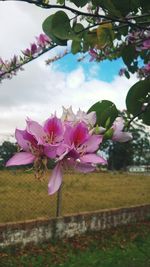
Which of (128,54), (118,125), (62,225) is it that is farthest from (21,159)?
(62,225)

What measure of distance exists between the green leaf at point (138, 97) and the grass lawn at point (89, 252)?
467 centimetres

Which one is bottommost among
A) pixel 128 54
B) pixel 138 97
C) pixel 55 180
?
pixel 55 180

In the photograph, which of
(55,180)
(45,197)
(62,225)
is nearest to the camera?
(55,180)

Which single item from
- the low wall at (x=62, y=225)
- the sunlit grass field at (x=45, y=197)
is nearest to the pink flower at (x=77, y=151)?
the sunlit grass field at (x=45, y=197)

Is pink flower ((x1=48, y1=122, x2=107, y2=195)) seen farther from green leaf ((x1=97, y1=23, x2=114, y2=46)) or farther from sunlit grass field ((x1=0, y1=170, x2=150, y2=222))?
sunlit grass field ((x1=0, y1=170, x2=150, y2=222))

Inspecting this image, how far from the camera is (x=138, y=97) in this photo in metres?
1.47

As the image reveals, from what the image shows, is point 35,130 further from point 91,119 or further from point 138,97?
point 138,97

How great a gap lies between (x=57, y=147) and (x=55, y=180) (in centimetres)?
6

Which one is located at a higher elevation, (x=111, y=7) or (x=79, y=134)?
(x=111, y=7)

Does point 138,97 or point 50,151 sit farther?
point 138,97

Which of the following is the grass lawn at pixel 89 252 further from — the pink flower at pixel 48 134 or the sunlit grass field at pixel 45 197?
the pink flower at pixel 48 134

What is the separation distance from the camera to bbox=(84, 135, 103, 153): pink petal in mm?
965

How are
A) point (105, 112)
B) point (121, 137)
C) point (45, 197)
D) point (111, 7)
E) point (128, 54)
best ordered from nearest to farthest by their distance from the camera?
point (121, 137)
point (105, 112)
point (111, 7)
point (128, 54)
point (45, 197)

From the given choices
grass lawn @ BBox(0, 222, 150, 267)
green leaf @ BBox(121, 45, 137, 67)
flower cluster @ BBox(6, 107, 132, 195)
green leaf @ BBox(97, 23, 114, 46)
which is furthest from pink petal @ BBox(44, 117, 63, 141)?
grass lawn @ BBox(0, 222, 150, 267)
